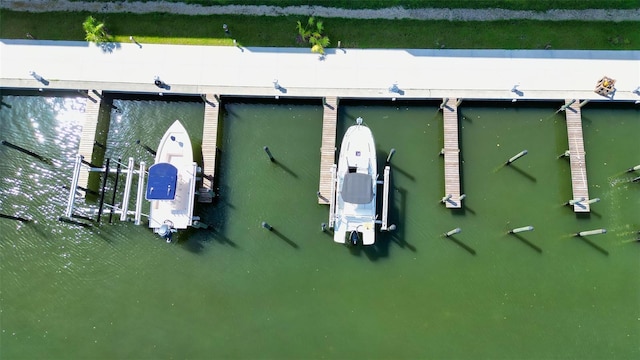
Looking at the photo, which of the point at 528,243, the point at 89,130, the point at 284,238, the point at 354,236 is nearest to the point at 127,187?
the point at 89,130

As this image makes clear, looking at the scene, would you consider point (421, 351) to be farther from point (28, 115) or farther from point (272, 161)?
point (28, 115)

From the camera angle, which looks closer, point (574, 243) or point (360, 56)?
point (574, 243)

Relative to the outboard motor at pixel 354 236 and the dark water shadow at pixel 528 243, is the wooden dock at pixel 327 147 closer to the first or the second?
the outboard motor at pixel 354 236

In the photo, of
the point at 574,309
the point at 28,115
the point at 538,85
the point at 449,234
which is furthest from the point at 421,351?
the point at 28,115

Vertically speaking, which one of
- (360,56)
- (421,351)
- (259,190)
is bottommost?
(421,351)

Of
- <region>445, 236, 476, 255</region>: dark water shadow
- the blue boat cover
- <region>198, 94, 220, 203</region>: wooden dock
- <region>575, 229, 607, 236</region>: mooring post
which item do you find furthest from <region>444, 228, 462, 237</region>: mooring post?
the blue boat cover

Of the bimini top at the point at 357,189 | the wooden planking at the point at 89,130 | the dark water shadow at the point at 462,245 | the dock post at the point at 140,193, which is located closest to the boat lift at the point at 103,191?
the dock post at the point at 140,193

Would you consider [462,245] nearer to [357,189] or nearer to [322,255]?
[357,189]
